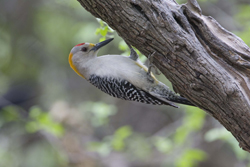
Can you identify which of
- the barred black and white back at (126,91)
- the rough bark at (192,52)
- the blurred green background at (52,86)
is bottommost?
the blurred green background at (52,86)

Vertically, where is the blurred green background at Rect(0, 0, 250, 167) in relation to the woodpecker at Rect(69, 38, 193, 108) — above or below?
below

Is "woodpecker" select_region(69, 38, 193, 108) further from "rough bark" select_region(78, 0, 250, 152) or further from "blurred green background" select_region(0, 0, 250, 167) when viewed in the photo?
"blurred green background" select_region(0, 0, 250, 167)

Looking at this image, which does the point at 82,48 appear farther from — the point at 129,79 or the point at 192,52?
the point at 192,52

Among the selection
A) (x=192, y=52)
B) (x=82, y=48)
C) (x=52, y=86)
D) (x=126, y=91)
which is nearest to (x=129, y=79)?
(x=126, y=91)

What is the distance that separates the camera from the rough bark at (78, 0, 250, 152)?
2.95 meters

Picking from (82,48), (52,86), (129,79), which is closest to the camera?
(129,79)

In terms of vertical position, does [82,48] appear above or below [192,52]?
below

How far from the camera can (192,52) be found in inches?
117

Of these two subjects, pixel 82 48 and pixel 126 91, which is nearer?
pixel 126 91

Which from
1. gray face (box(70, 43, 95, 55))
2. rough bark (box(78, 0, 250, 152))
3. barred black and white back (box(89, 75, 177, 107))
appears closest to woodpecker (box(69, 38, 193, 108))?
barred black and white back (box(89, 75, 177, 107))

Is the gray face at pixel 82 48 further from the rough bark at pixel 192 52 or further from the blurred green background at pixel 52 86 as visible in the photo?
the blurred green background at pixel 52 86

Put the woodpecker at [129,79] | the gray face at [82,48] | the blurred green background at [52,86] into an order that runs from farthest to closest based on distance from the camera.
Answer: the blurred green background at [52,86] < the gray face at [82,48] < the woodpecker at [129,79]

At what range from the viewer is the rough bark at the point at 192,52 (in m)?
2.95

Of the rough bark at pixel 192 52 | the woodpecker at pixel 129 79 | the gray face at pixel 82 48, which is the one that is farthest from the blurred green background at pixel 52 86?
the rough bark at pixel 192 52
